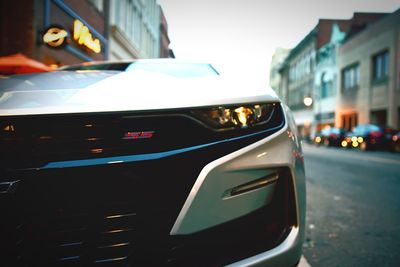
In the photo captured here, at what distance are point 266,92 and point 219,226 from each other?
0.61 metres

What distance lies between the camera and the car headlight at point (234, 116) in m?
1.21

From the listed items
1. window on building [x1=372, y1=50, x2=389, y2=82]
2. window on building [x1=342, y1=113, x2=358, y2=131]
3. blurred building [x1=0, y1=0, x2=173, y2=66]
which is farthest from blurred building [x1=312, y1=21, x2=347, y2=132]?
blurred building [x1=0, y1=0, x2=173, y2=66]

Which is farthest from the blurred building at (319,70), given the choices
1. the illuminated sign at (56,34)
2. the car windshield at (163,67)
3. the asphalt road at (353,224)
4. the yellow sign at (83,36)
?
the car windshield at (163,67)

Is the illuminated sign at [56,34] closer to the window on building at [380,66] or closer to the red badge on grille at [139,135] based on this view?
Result: the red badge on grille at [139,135]

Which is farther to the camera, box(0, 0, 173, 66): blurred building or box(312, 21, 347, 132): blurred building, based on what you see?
box(312, 21, 347, 132): blurred building

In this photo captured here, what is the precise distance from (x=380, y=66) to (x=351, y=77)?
15.1 ft

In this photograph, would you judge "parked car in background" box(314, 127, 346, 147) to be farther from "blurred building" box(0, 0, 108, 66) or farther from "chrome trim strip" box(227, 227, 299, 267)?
"chrome trim strip" box(227, 227, 299, 267)

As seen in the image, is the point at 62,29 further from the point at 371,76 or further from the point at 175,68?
the point at 371,76

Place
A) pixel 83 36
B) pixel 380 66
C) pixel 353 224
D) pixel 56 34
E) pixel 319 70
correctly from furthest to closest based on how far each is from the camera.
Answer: pixel 319 70 → pixel 380 66 → pixel 83 36 → pixel 56 34 → pixel 353 224

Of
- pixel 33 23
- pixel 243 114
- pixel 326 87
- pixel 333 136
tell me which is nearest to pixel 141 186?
pixel 243 114

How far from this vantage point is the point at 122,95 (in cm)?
125

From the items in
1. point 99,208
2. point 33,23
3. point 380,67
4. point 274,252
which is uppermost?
point 380,67

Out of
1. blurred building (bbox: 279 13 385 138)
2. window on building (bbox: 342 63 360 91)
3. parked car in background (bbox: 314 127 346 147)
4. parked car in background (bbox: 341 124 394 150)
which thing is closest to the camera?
parked car in background (bbox: 341 124 394 150)

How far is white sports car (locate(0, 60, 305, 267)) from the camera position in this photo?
106 cm
